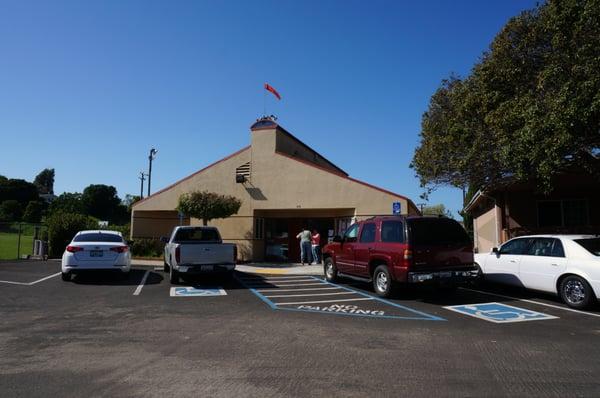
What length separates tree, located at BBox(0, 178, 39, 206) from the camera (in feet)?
330

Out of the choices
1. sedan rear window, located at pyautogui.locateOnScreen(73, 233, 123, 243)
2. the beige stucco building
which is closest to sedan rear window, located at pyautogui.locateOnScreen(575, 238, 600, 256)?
the beige stucco building

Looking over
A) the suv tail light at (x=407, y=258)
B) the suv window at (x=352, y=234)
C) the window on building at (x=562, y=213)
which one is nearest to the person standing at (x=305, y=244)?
the suv window at (x=352, y=234)

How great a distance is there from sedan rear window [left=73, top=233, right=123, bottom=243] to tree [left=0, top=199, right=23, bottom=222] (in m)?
89.4

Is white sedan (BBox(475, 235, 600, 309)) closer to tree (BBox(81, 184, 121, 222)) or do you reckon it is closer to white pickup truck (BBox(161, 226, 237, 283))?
white pickup truck (BBox(161, 226, 237, 283))

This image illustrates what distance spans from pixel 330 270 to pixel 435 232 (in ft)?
14.6

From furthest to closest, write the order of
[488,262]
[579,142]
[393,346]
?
[488,262] < [579,142] < [393,346]

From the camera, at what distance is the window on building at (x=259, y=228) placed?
22703 millimetres

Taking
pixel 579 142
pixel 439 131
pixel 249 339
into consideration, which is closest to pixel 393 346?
pixel 249 339

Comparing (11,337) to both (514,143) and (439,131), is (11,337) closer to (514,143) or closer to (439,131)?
(514,143)

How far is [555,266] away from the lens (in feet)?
32.5

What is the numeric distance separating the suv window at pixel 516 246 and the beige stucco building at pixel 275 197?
27.5 feet

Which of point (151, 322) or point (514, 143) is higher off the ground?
point (514, 143)

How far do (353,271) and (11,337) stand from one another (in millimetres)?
8085

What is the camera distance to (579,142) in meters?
10.9
